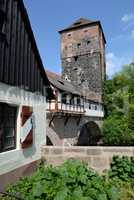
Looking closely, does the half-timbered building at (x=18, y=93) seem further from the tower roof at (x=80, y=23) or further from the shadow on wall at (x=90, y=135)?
the tower roof at (x=80, y=23)

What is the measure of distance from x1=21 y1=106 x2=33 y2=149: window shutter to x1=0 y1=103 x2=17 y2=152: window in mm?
279

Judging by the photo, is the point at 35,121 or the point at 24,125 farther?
the point at 35,121

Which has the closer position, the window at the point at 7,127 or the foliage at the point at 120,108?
the window at the point at 7,127

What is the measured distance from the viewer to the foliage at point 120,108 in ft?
107

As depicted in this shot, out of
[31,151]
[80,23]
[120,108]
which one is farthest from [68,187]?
[80,23]

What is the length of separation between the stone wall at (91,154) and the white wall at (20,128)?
2.06ft

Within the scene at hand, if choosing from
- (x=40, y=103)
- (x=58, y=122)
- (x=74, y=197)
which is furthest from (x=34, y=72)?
(x=58, y=122)

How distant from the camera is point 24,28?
8094mm

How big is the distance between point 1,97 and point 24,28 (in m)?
2.76

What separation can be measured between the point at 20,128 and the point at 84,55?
36.9 m

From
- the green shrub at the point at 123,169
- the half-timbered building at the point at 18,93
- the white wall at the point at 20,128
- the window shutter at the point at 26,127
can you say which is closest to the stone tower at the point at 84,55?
the white wall at the point at 20,128

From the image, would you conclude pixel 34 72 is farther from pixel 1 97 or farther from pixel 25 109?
pixel 1 97

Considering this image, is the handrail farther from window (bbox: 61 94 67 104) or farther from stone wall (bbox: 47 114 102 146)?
stone wall (bbox: 47 114 102 146)

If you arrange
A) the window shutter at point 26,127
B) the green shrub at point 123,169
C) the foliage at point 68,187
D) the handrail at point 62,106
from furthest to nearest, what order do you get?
the handrail at point 62,106 < the window shutter at point 26,127 < the green shrub at point 123,169 < the foliage at point 68,187
